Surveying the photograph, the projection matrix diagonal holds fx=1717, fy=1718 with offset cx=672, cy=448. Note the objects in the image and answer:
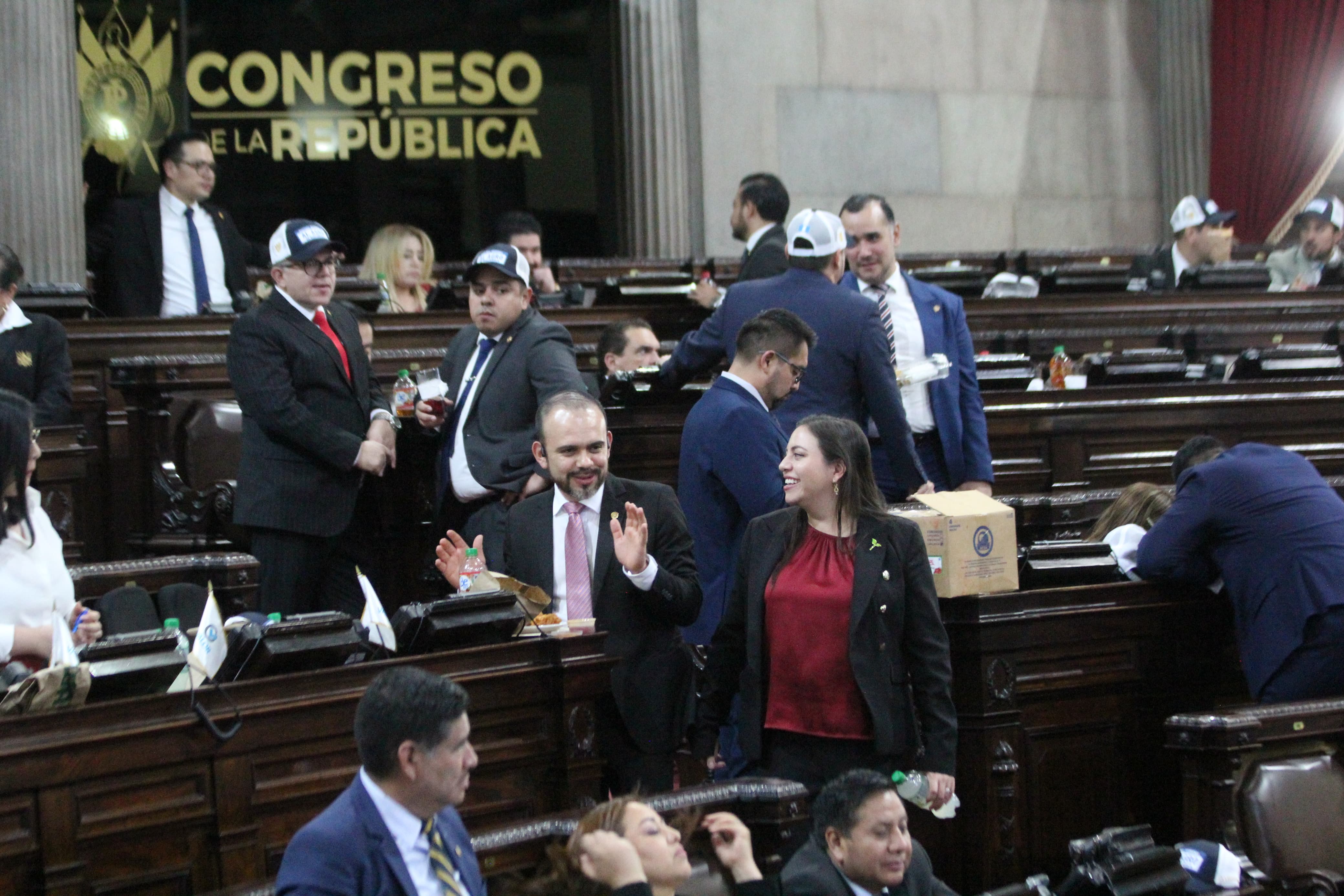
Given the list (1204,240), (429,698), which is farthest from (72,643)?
(1204,240)

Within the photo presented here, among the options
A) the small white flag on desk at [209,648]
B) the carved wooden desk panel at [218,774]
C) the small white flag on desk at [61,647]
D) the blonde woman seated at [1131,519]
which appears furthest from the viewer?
the blonde woman seated at [1131,519]

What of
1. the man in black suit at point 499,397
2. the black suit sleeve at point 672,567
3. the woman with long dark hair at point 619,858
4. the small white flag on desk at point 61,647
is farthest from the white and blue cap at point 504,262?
the woman with long dark hair at point 619,858

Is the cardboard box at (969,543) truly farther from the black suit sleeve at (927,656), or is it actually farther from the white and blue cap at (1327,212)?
the white and blue cap at (1327,212)

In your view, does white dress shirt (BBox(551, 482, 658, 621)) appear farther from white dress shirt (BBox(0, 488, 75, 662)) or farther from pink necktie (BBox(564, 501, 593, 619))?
white dress shirt (BBox(0, 488, 75, 662))

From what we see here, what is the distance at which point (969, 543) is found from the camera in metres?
4.57

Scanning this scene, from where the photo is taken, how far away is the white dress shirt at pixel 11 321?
5984 millimetres

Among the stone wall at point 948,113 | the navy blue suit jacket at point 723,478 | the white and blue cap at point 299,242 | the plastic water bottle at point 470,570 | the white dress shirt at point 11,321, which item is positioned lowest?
the plastic water bottle at point 470,570

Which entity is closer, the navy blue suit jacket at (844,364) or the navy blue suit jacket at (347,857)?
the navy blue suit jacket at (347,857)

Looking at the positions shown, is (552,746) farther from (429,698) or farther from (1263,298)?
(1263,298)

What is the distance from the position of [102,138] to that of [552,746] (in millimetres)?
8411

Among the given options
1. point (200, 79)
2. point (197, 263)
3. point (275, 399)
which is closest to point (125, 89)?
point (200, 79)

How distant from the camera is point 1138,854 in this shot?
12.8 feet

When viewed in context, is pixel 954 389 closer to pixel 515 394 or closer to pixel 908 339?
pixel 908 339

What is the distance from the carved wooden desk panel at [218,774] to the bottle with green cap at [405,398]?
74.6 inches
